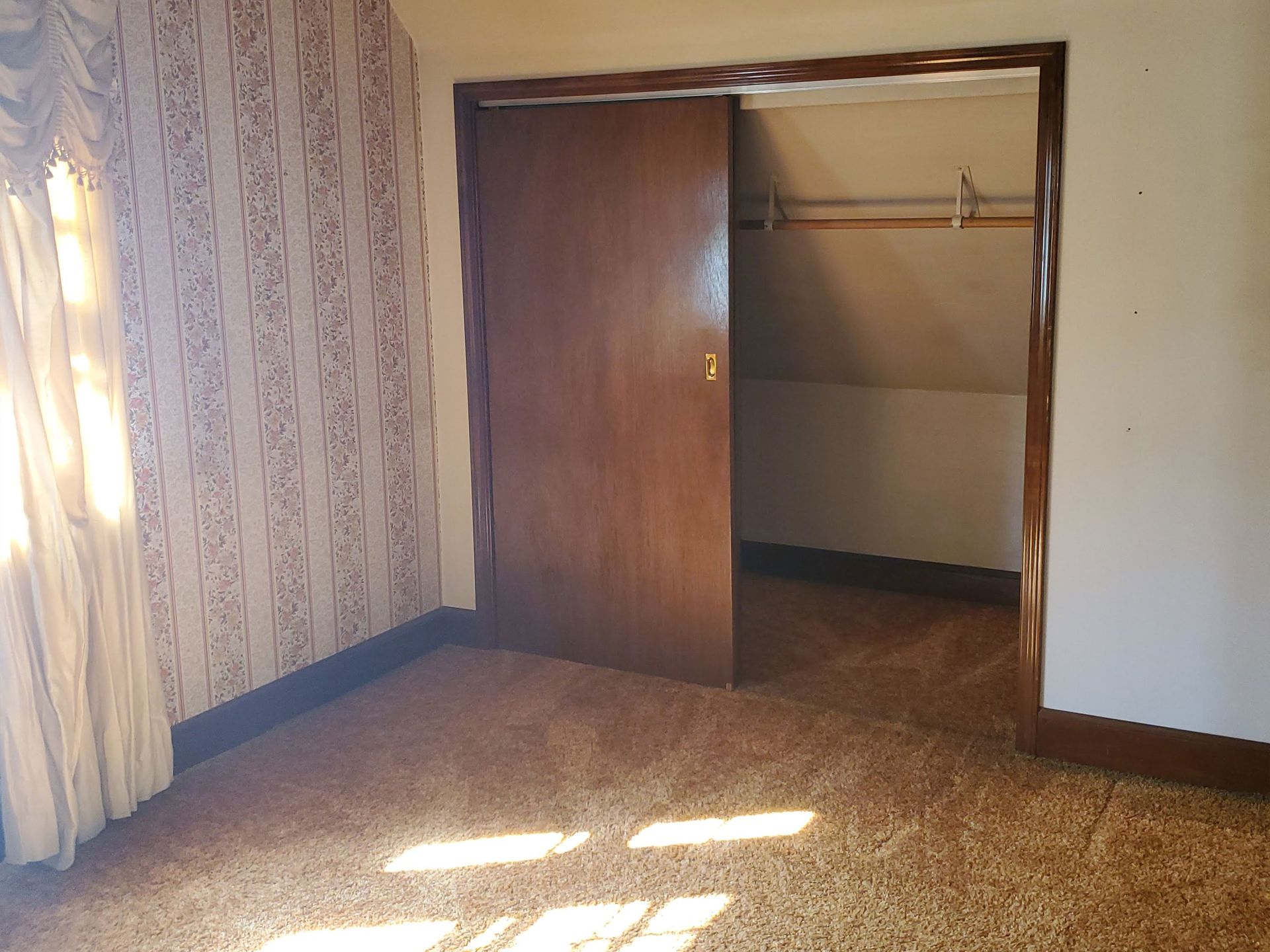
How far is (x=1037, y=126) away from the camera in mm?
2764

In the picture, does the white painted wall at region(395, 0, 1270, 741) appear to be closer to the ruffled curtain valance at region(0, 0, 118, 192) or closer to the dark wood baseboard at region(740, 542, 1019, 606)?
the dark wood baseboard at region(740, 542, 1019, 606)

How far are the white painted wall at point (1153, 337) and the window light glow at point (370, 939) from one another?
1605mm

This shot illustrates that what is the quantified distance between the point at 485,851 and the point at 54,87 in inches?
71.0

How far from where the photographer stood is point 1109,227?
104 inches

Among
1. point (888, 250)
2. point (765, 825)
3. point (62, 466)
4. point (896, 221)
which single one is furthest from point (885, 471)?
point (62, 466)

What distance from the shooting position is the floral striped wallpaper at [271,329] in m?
2.72

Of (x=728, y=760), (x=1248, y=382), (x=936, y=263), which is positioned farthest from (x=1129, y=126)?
(x=728, y=760)

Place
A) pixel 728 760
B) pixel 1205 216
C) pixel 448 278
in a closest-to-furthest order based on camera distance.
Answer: pixel 1205 216 → pixel 728 760 → pixel 448 278

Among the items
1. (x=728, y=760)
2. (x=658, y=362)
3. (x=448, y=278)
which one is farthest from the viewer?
(x=448, y=278)

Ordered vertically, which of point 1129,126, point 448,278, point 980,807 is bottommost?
point 980,807

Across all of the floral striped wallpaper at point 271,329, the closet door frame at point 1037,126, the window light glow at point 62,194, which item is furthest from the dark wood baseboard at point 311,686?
the window light glow at point 62,194

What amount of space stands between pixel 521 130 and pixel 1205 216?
1853mm

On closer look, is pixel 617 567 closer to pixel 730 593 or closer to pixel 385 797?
pixel 730 593

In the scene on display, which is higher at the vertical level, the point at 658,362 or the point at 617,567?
the point at 658,362
